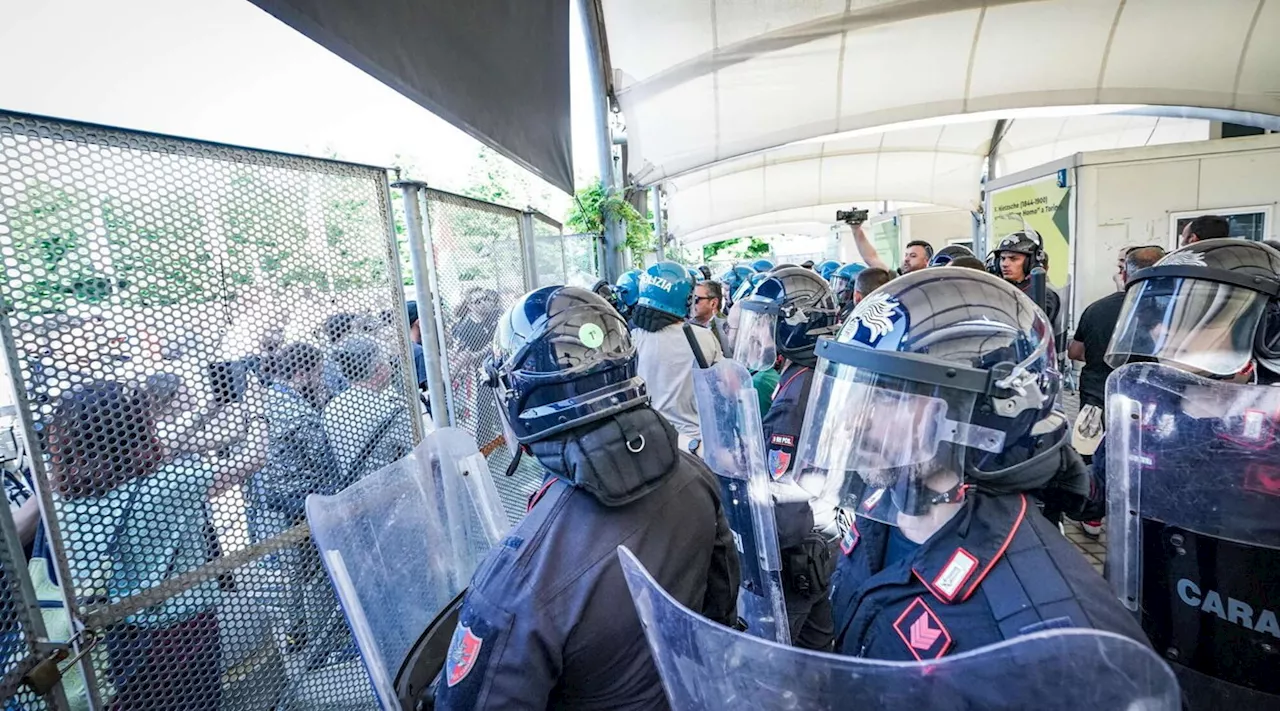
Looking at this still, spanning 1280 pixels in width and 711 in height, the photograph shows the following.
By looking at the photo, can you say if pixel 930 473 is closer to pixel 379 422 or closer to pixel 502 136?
pixel 379 422

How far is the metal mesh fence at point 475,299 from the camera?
9.92 feet

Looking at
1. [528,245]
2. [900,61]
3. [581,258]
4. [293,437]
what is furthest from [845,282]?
[293,437]

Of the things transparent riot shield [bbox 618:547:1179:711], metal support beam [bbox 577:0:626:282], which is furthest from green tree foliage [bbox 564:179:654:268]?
transparent riot shield [bbox 618:547:1179:711]

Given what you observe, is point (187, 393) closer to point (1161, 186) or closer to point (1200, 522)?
point (1200, 522)

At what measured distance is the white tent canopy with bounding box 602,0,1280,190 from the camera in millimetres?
10102

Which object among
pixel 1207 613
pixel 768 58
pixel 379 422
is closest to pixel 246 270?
pixel 379 422

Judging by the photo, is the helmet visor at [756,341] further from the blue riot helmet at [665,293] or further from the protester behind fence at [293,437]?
the protester behind fence at [293,437]

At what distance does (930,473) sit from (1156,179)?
8789 millimetres

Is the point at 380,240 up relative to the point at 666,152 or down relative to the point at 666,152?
down

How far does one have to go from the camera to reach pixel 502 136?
351 cm

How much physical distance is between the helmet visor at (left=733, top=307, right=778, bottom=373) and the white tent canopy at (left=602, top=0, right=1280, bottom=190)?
25.1 feet

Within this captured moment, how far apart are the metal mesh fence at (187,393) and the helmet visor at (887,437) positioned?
1574 mm

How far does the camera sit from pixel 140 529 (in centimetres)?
141

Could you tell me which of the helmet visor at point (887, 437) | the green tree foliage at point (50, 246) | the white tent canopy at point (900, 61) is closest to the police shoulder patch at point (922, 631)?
the helmet visor at point (887, 437)
